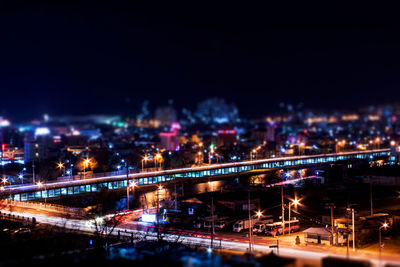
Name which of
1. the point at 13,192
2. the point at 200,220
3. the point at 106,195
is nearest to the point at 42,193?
the point at 13,192

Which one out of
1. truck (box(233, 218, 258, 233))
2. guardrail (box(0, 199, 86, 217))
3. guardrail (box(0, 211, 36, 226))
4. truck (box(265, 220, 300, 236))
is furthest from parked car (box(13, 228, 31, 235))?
truck (box(265, 220, 300, 236))

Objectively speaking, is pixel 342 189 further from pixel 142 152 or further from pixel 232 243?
pixel 142 152

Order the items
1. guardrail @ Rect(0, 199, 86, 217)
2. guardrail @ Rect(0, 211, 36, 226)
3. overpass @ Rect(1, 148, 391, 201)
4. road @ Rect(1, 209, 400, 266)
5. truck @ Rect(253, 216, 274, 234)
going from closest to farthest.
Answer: road @ Rect(1, 209, 400, 266), truck @ Rect(253, 216, 274, 234), guardrail @ Rect(0, 211, 36, 226), guardrail @ Rect(0, 199, 86, 217), overpass @ Rect(1, 148, 391, 201)

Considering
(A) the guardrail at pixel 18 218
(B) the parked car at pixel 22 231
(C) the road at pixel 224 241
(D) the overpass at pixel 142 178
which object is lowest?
(C) the road at pixel 224 241

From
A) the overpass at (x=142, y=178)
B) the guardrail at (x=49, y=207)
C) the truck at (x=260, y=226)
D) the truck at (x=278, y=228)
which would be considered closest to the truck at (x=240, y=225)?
the truck at (x=260, y=226)

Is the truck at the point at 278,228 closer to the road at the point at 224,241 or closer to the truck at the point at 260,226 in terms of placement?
the truck at the point at 260,226

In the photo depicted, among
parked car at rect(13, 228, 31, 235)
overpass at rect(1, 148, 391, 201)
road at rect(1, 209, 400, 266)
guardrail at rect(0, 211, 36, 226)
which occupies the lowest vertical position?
road at rect(1, 209, 400, 266)

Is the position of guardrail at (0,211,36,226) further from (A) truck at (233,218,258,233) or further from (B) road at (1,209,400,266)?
(A) truck at (233,218,258,233)

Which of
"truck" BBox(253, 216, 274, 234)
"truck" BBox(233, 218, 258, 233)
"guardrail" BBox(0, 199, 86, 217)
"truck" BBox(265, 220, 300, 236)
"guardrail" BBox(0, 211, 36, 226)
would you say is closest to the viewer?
"truck" BBox(265, 220, 300, 236)
